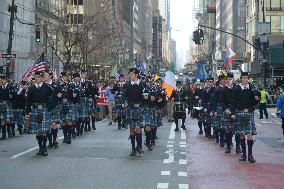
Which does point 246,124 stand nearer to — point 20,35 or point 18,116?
point 18,116

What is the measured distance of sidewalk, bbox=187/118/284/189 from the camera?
10078 millimetres

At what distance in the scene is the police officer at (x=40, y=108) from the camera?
13.3 metres

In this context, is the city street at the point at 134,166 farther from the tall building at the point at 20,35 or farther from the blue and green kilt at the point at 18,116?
the tall building at the point at 20,35

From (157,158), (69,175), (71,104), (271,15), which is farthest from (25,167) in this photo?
(271,15)

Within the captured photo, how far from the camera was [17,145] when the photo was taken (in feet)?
52.2

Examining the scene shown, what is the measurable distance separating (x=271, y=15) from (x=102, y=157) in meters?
62.0

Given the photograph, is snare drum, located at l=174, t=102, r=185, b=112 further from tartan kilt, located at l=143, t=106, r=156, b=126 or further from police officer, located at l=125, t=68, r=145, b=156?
police officer, located at l=125, t=68, r=145, b=156

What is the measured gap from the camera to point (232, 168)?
12.0 m

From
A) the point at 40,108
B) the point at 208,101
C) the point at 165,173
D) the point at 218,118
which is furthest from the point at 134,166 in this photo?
the point at 208,101

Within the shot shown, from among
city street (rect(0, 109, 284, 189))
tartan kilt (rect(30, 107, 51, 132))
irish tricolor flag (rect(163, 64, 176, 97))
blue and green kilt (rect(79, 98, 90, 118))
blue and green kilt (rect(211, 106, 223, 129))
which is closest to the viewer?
city street (rect(0, 109, 284, 189))

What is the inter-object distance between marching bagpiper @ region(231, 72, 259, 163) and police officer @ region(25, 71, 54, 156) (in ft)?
13.6

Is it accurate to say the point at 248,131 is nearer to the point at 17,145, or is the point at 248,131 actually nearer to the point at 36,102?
the point at 36,102

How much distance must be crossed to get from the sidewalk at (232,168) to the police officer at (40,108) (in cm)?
330

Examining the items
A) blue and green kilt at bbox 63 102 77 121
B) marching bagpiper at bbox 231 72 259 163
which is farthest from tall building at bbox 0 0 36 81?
marching bagpiper at bbox 231 72 259 163
